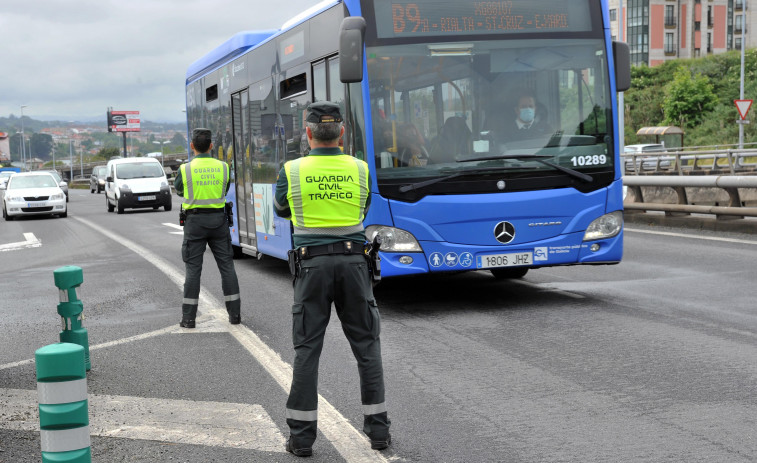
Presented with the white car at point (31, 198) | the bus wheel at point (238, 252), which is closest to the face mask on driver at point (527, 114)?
the bus wheel at point (238, 252)

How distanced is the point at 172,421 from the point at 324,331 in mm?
1212

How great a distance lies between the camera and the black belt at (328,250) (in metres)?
4.95

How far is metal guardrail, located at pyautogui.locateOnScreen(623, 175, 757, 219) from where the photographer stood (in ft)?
52.0

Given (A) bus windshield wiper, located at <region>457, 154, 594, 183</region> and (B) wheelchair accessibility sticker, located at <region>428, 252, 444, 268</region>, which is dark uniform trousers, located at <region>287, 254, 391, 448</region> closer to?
(B) wheelchair accessibility sticker, located at <region>428, 252, 444, 268</region>

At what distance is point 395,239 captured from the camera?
912cm

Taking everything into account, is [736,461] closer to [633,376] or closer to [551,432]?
[551,432]

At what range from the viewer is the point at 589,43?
9.66 metres

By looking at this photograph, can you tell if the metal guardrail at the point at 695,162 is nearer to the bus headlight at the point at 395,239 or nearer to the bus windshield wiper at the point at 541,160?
the bus windshield wiper at the point at 541,160

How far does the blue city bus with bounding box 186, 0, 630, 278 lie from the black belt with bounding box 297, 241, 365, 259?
402cm

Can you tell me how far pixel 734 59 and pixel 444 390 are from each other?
73.3m

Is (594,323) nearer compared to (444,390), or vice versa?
(444,390)

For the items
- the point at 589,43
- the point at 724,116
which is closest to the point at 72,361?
the point at 589,43

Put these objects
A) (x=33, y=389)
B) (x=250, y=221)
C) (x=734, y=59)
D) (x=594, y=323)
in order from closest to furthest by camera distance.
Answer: (x=33, y=389), (x=594, y=323), (x=250, y=221), (x=734, y=59)

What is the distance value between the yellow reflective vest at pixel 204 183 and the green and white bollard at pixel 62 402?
5741mm
